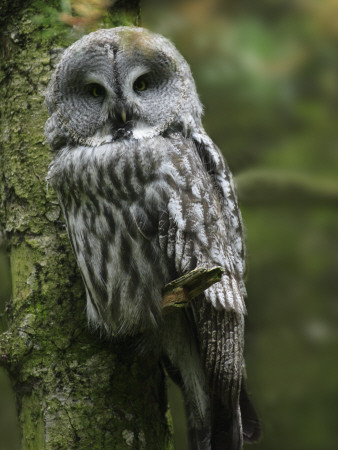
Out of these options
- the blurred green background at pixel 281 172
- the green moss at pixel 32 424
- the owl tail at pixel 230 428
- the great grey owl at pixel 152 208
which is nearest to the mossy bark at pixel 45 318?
the green moss at pixel 32 424

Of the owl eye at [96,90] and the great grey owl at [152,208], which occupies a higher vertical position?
the owl eye at [96,90]

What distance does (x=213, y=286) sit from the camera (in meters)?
2.30

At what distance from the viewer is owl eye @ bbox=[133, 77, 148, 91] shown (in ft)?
8.26

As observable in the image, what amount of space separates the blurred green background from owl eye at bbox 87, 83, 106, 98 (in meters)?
0.63

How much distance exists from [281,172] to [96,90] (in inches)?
50.0

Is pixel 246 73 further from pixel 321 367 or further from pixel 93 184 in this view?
pixel 321 367

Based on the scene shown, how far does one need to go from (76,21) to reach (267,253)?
203cm

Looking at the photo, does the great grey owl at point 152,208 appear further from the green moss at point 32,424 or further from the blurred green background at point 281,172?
the blurred green background at point 281,172

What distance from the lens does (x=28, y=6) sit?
283cm

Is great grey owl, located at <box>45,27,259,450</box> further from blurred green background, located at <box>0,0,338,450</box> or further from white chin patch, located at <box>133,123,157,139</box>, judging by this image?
blurred green background, located at <box>0,0,338,450</box>

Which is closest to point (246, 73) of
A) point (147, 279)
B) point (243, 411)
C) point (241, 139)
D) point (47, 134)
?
point (241, 139)

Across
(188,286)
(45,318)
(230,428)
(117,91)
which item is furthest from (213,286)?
(117,91)

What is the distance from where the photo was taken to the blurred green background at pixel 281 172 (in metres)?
3.30

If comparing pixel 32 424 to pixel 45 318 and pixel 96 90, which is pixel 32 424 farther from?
pixel 96 90
